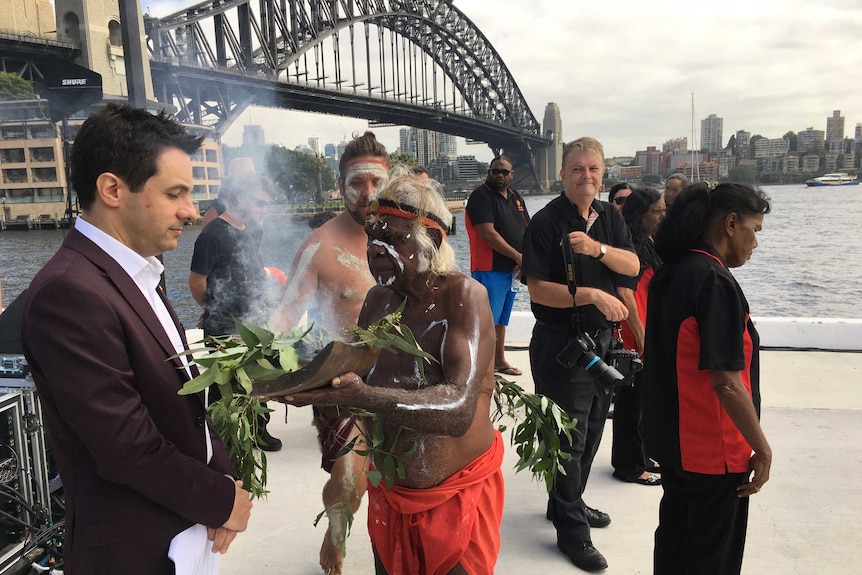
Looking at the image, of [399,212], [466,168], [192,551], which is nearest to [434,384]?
[399,212]

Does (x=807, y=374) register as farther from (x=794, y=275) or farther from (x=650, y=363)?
(x=794, y=275)

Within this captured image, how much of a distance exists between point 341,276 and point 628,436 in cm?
246

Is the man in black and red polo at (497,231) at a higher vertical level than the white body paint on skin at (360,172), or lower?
lower

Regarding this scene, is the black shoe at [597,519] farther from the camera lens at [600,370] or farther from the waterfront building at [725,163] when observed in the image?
the waterfront building at [725,163]

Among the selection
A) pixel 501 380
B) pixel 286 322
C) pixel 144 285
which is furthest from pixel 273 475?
pixel 144 285

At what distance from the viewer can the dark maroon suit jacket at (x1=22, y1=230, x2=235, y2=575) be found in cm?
128

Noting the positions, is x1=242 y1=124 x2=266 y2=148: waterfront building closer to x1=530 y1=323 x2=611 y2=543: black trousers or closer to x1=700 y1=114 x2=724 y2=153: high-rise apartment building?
x1=530 y1=323 x2=611 y2=543: black trousers

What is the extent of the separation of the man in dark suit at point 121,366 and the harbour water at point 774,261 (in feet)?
4.97

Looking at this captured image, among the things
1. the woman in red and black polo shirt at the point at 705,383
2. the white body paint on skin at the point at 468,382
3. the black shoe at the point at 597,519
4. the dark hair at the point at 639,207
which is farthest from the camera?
the dark hair at the point at 639,207

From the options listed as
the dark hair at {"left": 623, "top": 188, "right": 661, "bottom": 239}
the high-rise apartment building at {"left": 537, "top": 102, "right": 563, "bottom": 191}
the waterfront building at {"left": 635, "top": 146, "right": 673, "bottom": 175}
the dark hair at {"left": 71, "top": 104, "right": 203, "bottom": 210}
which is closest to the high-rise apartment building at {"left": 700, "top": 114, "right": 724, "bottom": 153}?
the waterfront building at {"left": 635, "top": 146, "right": 673, "bottom": 175}

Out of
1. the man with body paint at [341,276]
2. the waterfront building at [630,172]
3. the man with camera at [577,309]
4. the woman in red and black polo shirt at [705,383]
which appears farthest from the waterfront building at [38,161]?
the waterfront building at [630,172]

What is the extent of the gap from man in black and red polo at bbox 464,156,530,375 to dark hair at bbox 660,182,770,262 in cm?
306

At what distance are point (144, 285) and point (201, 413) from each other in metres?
0.39

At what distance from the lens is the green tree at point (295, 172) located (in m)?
3.74
